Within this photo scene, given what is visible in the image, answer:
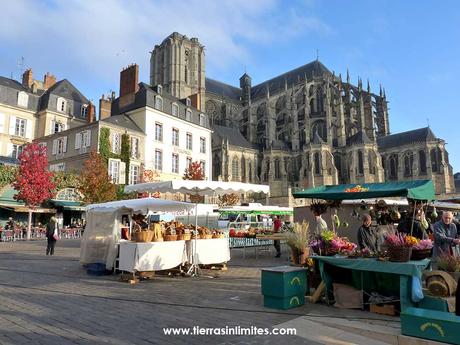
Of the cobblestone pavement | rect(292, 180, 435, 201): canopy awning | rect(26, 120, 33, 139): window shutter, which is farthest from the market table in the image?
rect(26, 120, 33, 139): window shutter

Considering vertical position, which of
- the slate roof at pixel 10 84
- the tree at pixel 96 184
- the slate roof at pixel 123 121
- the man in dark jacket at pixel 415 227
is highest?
the slate roof at pixel 10 84

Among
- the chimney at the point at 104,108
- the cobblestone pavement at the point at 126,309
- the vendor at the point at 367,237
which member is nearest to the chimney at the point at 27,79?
the chimney at the point at 104,108

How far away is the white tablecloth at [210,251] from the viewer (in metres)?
9.02

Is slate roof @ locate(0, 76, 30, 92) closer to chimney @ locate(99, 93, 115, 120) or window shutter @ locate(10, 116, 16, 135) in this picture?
window shutter @ locate(10, 116, 16, 135)

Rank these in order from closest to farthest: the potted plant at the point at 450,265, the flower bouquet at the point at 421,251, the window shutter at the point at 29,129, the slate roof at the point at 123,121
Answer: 1. the potted plant at the point at 450,265
2. the flower bouquet at the point at 421,251
3. the slate roof at the point at 123,121
4. the window shutter at the point at 29,129

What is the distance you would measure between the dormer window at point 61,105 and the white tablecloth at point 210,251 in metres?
29.0

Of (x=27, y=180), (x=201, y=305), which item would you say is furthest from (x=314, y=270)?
(x=27, y=180)

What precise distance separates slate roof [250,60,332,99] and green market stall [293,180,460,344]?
2008 inches

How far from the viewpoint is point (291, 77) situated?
61.8m

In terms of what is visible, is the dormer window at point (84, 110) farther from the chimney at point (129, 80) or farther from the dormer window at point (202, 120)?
the dormer window at point (202, 120)

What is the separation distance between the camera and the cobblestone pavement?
162 inches

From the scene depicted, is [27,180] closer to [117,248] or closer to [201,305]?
[117,248]

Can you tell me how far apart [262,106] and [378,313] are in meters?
56.7

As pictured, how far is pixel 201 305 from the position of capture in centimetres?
565
